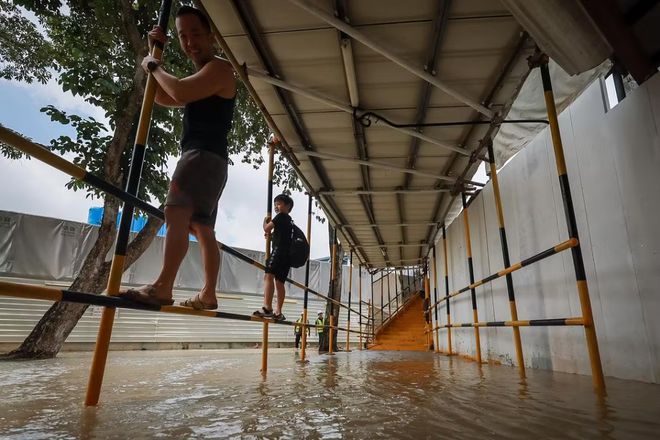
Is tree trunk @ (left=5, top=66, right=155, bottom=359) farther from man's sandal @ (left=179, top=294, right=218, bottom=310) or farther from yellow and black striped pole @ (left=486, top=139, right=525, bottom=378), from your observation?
yellow and black striped pole @ (left=486, top=139, right=525, bottom=378)

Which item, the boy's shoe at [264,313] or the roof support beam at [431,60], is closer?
the roof support beam at [431,60]

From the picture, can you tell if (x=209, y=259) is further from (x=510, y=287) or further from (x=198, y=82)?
(x=510, y=287)

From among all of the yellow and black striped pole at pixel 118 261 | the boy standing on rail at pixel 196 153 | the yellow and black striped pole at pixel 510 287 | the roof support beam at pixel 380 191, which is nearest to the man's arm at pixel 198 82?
the boy standing on rail at pixel 196 153

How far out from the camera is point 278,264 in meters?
3.85

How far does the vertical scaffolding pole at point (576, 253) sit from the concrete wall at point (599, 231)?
0.28m

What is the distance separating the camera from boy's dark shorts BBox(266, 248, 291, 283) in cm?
381

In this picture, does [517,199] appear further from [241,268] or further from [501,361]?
[241,268]

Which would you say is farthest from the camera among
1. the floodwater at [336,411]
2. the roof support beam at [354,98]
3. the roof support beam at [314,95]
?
the roof support beam at [314,95]

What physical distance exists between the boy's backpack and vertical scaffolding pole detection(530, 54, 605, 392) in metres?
2.40

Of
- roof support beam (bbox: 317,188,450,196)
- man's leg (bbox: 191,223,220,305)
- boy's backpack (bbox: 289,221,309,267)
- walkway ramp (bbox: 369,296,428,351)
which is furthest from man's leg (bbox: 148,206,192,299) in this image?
walkway ramp (bbox: 369,296,428,351)

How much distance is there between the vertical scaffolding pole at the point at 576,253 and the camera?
7.11 feet

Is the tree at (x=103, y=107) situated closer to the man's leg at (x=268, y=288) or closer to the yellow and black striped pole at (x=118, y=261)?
the man's leg at (x=268, y=288)

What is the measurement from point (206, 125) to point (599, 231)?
272 centimetres

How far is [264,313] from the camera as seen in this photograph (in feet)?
11.3
